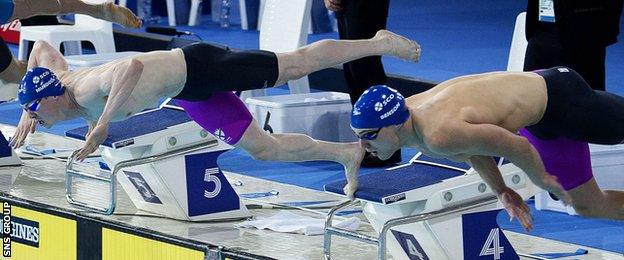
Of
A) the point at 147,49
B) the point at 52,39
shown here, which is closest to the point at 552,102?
the point at 52,39

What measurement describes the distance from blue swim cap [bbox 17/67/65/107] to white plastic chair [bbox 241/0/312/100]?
257cm

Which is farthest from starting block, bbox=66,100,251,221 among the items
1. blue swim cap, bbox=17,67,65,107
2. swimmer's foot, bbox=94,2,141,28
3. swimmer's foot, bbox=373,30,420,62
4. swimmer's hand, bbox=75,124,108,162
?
swimmer's foot, bbox=373,30,420,62

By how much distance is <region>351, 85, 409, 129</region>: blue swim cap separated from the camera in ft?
16.8

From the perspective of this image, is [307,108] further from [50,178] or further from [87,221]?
[87,221]

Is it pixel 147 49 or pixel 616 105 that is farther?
pixel 147 49

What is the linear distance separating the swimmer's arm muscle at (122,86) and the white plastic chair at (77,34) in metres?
3.58

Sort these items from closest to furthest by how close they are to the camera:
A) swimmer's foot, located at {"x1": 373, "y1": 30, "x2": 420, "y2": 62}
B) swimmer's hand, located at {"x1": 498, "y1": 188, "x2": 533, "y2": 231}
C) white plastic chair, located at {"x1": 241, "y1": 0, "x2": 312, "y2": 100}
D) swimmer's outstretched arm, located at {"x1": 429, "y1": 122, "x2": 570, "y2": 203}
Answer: swimmer's outstretched arm, located at {"x1": 429, "y1": 122, "x2": 570, "y2": 203}
swimmer's hand, located at {"x1": 498, "y1": 188, "x2": 533, "y2": 231}
swimmer's foot, located at {"x1": 373, "y1": 30, "x2": 420, "y2": 62}
white plastic chair, located at {"x1": 241, "y1": 0, "x2": 312, "y2": 100}

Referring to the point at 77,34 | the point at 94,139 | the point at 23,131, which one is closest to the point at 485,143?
the point at 94,139

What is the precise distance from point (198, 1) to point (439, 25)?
217 centimetres

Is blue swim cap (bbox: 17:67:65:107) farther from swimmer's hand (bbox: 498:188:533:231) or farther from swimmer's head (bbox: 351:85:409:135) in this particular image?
swimmer's hand (bbox: 498:188:533:231)

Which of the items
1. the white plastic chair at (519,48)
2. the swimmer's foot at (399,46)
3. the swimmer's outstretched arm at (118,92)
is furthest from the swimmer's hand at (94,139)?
the white plastic chair at (519,48)

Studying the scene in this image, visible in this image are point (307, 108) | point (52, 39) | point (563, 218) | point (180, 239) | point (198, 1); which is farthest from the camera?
point (198, 1)

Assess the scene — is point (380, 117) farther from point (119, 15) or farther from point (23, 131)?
point (119, 15)

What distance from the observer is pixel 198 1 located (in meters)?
12.9
